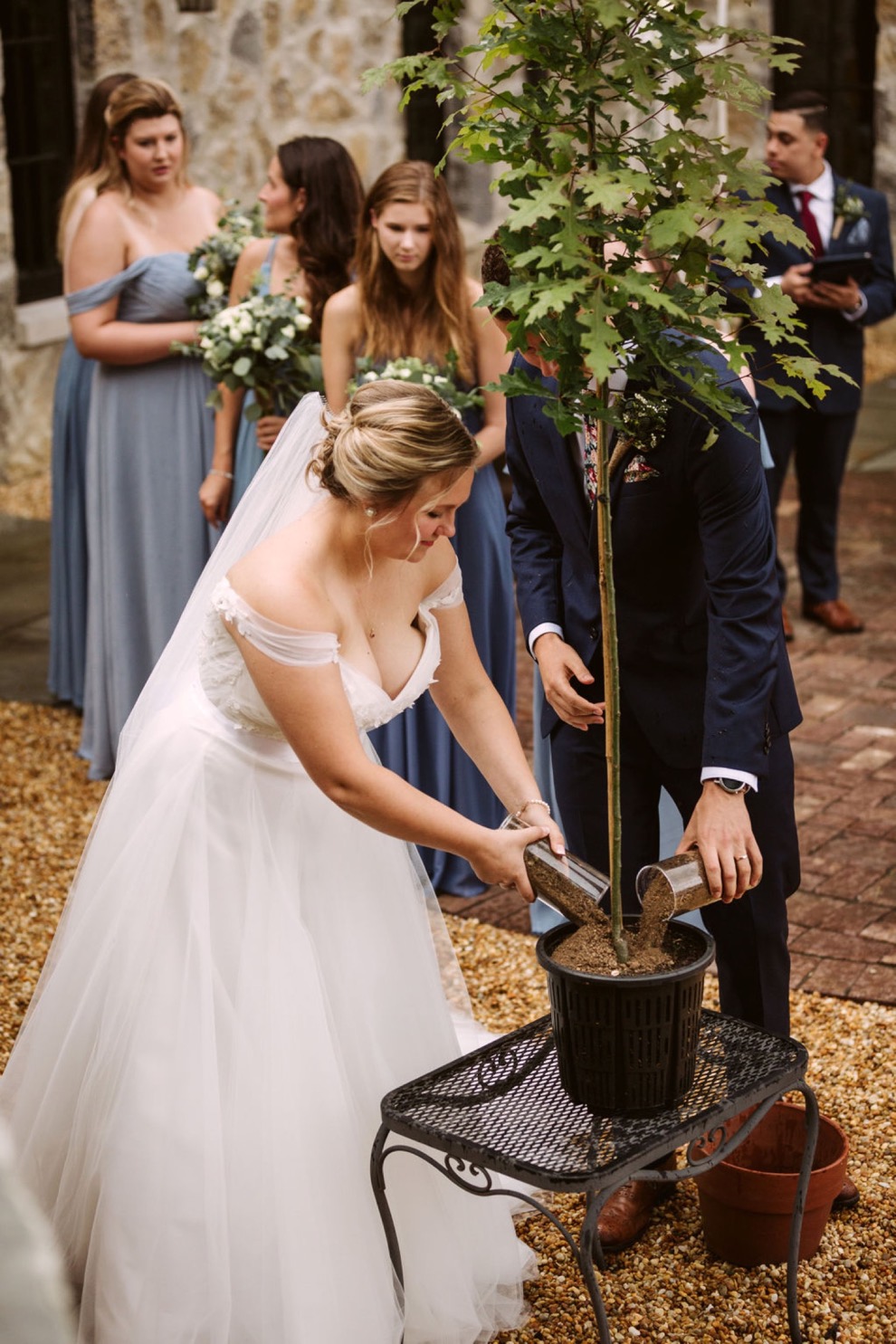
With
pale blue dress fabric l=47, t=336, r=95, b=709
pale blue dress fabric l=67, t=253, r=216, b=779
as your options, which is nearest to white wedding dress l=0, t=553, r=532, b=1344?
pale blue dress fabric l=67, t=253, r=216, b=779

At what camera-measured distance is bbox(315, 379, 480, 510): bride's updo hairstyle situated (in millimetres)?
2602

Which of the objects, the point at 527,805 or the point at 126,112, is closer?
the point at 527,805

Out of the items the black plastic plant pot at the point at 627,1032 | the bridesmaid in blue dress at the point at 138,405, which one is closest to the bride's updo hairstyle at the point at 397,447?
the black plastic plant pot at the point at 627,1032

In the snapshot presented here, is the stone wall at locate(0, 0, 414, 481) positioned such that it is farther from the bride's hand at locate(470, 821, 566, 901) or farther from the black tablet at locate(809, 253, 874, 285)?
the bride's hand at locate(470, 821, 566, 901)

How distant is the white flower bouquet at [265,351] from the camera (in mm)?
5098

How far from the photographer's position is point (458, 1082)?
111 inches

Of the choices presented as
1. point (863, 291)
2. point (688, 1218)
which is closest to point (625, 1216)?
point (688, 1218)

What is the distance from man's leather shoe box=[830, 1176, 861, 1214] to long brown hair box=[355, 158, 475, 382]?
252cm

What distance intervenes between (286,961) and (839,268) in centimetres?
483

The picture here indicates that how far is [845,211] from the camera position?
6914 mm

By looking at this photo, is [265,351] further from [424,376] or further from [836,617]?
[836,617]

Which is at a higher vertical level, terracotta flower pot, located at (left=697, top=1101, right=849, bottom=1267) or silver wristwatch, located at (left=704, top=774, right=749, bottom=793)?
silver wristwatch, located at (left=704, top=774, right=749, bottom=793)

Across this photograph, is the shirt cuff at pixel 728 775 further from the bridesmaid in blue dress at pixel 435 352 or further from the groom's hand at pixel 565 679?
the bridesmaid in blue dress at pixel 435 352

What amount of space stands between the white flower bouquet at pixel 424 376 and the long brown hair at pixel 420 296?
1.5 inches
